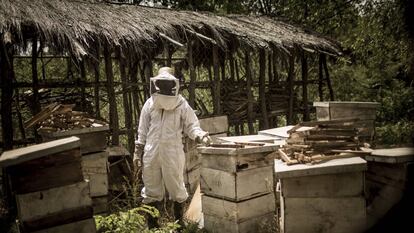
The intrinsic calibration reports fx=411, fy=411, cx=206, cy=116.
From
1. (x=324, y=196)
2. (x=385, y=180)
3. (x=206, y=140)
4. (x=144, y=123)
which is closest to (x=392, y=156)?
(x=385, y=180)

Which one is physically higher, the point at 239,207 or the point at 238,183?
the point at 238,183

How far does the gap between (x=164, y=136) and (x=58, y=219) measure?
92.0 inches

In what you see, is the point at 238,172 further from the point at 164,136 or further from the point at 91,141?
the point at 91,141

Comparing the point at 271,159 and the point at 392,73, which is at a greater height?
the point at 392,73

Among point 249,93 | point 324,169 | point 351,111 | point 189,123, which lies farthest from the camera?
point 249,93

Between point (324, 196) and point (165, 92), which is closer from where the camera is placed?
point (324, 196)

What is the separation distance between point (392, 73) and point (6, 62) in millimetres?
13488

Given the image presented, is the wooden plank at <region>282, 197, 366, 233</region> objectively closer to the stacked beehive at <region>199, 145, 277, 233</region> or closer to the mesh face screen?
the stacked beehive at <region>199, 145, 277, 233</region>

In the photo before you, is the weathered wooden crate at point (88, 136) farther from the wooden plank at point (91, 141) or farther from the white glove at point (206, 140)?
the white glove at point (206, 140)

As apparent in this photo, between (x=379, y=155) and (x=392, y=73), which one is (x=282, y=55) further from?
(x=379, y=155)

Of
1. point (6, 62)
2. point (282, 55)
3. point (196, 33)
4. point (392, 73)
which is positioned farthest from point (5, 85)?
point (392, 73)

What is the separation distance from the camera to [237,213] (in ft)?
16.6

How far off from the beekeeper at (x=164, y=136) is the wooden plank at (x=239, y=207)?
0.74 m

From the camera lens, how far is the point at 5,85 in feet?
24.6
